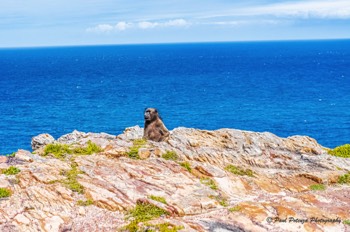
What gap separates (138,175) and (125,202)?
3525 mm

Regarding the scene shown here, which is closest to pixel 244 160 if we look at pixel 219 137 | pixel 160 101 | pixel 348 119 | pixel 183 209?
pixel 219 137

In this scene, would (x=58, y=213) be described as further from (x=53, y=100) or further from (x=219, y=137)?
(x=53, y=100)

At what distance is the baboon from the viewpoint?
31.6m

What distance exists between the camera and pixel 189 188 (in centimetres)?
2262

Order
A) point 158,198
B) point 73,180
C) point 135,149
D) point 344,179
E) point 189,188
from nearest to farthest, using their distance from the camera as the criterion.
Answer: point 158,198 → point 73,180 → point 189,188 → point 344,179 → point 135,149

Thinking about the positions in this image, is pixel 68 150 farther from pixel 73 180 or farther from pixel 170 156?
pixel 170 156

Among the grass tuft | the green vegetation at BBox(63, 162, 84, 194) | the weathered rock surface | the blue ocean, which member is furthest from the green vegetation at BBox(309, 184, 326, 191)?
the blue ocean

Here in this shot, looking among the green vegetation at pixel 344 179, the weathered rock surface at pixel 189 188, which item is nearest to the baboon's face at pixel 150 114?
the weathered rock surface at pixel 189 188

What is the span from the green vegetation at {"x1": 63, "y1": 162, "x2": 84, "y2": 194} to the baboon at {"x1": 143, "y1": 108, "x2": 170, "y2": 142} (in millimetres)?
A: 8399

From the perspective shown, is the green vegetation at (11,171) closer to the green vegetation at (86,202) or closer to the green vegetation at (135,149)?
the green vegetation at (86,202)

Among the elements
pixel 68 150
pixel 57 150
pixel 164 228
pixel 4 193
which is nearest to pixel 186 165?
pixel 164 228

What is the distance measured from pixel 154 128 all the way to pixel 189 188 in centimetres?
1008

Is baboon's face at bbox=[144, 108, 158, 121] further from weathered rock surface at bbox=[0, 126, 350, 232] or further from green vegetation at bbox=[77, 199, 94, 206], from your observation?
green vegetation at bbox=[77, 199, 94, 206]

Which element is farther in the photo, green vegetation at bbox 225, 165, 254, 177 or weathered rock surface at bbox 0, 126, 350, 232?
green vegetation at bbox 225, 165, 254, 177
